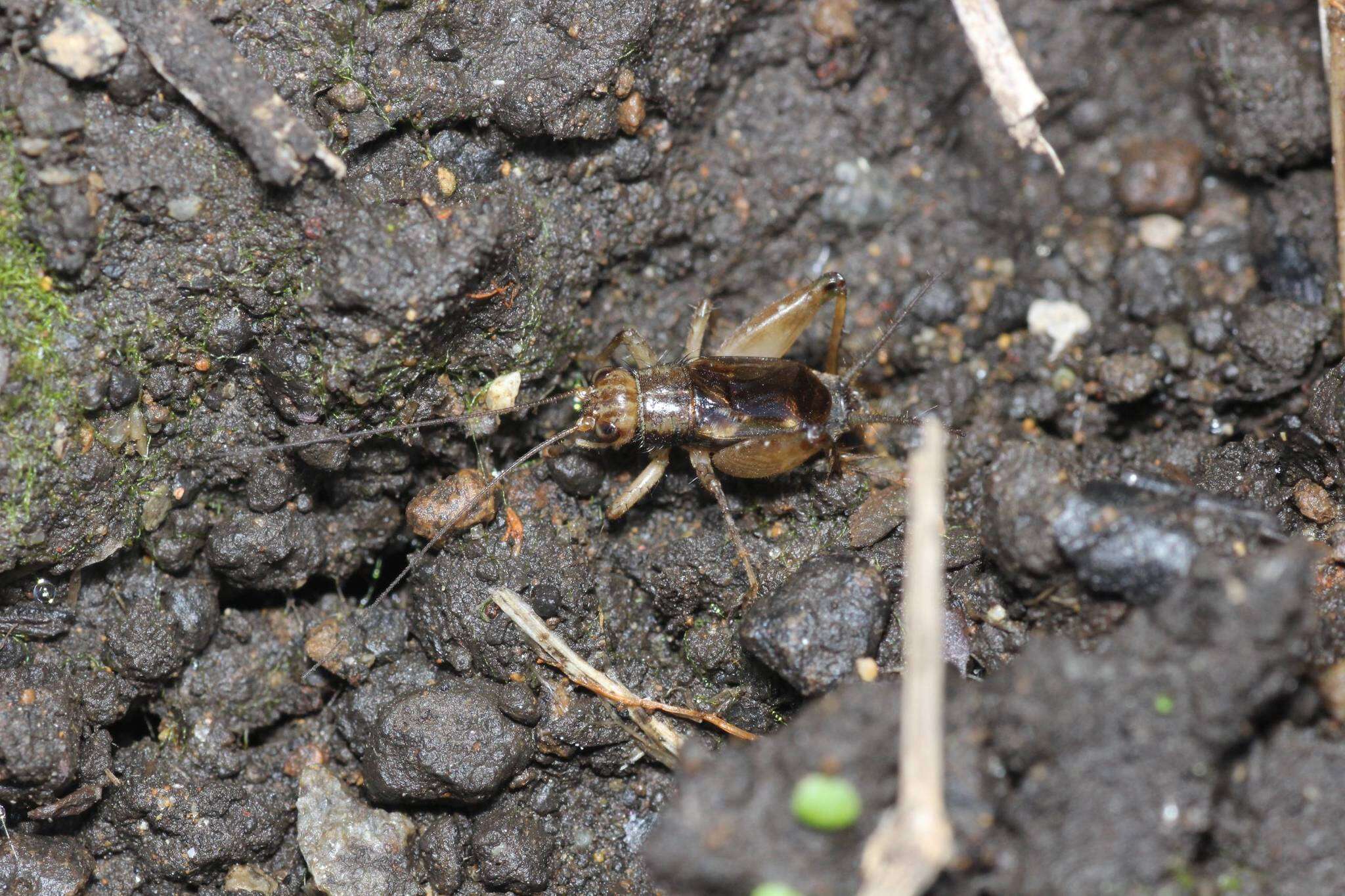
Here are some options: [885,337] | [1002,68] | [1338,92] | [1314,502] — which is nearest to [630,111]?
[885,337]

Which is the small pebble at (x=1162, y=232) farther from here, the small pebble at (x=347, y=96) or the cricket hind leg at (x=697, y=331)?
the small pebble at (x=347, y=96)

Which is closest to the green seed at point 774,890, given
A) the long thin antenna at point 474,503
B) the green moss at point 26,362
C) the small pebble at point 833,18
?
the long thin antenna at point 474,503

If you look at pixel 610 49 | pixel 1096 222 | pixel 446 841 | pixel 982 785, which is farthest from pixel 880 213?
pixel 446 841

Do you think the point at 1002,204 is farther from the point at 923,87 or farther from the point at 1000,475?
the point at 1000,475

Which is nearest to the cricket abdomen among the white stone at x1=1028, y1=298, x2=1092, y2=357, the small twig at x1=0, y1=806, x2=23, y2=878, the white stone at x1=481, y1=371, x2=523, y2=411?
the white stone at x1=481, y1=371, x2=523, y2=411

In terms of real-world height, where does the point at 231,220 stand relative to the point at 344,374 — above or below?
above
